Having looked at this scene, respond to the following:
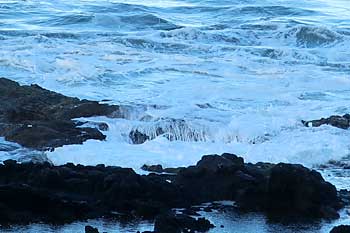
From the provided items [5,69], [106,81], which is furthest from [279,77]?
[5,69]

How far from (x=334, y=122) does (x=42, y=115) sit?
156 inches

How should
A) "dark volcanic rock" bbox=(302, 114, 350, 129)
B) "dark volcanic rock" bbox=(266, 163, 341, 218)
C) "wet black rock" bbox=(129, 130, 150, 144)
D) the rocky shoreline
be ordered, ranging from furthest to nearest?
"dark volcanic rock" bbox=(302, 114, 350, 129), "wet black rock" bbox=(129, 130, 150, 144), "dark volcanic rock" bbox=(266, 163, 341, 218), the rocky shoreline

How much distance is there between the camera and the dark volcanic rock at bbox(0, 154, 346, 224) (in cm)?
847

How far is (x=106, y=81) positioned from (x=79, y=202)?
895 cm

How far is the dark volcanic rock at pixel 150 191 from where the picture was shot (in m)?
8.47

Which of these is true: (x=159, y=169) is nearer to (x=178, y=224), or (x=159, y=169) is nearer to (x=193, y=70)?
(x=178, y=224)

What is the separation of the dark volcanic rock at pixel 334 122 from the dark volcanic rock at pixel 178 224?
4.95 meters

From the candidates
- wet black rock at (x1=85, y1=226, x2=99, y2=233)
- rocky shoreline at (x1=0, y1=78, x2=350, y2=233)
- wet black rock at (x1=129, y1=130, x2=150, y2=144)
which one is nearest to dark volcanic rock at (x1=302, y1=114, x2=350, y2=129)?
wet black rock at (x1=129, y1=130, x2=150, y2=144)

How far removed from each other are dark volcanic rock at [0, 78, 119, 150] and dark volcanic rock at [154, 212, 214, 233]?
3587 mm

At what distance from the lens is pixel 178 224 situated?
7918mm

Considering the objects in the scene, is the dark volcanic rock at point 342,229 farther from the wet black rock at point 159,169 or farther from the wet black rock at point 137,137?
the wet black rock at point 137,137

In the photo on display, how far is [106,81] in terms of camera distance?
57.5 ft

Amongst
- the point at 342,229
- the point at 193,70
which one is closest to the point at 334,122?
the point at 342,229

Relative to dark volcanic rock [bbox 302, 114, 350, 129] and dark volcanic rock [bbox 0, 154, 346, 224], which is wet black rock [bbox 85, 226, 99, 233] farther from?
dark volcanic rock [bbox 302, 114, 350, 129]
